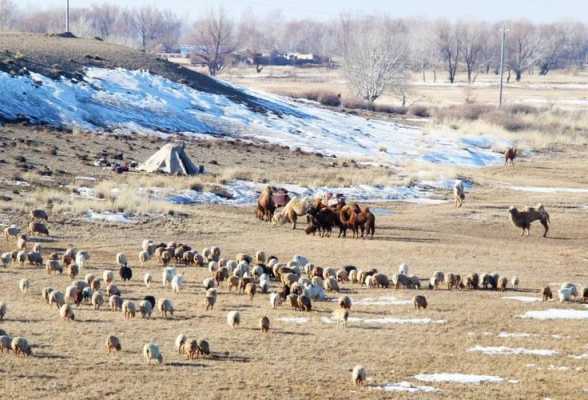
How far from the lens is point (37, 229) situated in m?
30.5

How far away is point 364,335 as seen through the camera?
19953 mm

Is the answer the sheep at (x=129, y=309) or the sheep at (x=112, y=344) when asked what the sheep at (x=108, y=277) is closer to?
the sheep at (x=129, y=309)

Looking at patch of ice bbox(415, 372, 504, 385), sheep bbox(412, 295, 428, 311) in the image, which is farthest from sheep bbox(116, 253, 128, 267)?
patch of ice bbox(415, 372, 504, 385)

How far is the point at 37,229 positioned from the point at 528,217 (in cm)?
1609

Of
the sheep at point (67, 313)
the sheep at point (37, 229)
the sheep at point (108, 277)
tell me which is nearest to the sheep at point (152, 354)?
the sheep at point (67, 313)

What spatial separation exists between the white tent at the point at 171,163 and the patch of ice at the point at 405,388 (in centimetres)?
2931

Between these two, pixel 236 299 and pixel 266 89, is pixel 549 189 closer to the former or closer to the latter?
pixel 236 299

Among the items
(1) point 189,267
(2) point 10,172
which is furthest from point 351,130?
(1) point 189,267

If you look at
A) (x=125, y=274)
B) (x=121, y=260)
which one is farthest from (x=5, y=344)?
(x=121, y=260)

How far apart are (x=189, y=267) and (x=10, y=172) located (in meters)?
15.9

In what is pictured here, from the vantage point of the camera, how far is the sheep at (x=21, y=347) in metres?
17.2

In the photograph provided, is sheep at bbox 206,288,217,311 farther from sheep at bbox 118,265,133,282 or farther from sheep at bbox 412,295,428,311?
sheep at bbox 412,295,428,311

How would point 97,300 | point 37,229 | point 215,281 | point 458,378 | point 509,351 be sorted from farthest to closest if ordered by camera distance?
point 37,229
point 215,281
point 97,300
point 509,351
point 458,378

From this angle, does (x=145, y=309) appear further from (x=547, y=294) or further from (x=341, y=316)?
(x=547, y=294)
